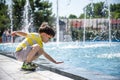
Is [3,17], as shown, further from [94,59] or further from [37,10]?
[94,59]

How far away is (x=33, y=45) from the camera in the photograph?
4.96m

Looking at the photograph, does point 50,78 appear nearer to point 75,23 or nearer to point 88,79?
point 88,79

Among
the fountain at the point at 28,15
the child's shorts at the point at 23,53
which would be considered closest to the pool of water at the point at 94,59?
the child's shorts at the point at 23,53

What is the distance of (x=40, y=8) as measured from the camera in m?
47.1

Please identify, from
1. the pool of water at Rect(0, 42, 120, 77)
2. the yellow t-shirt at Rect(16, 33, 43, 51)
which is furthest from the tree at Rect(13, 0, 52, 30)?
the yellow t-shirt at Rect(16, 33, 43, 51)

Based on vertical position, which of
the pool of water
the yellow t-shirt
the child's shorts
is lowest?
the pool of water

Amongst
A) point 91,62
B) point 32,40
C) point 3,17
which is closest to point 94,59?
point 91,62

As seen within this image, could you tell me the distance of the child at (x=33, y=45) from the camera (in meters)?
4.81

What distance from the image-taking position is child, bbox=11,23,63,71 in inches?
189

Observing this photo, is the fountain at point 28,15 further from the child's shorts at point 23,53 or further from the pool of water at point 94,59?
the child's shorts at point 23,53

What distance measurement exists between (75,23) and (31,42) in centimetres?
6422

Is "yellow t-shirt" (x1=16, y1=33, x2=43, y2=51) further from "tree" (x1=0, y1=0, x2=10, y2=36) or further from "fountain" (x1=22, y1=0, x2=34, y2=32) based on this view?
"fountain" (x1=22, y1=0, x2=34, y2=32)

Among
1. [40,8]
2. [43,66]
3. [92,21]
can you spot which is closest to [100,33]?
[92,21]

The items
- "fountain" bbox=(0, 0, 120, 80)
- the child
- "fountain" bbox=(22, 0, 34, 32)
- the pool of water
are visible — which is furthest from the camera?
"fountain" bbox=(22, 0, 34, 32)
